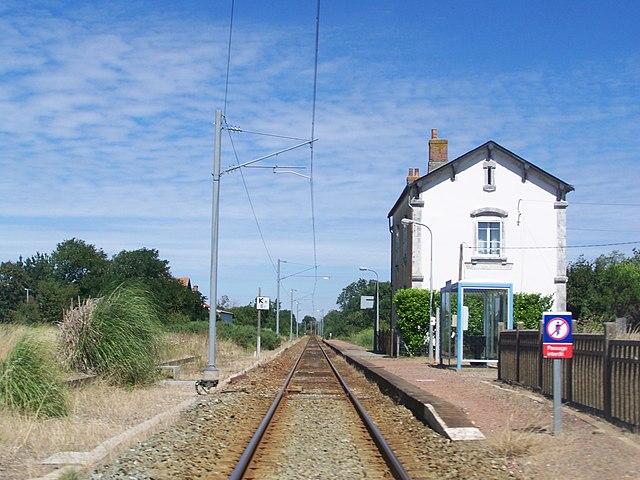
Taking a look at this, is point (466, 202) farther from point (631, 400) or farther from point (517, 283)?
point (631, 400)

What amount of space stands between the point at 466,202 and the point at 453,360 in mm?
12711

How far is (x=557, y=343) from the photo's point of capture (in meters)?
12.3

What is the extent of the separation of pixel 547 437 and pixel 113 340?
38.6ft

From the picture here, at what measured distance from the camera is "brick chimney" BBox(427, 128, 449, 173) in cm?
4893

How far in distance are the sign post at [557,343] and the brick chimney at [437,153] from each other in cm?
3681

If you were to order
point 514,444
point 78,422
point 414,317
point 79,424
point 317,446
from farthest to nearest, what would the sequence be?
point 414,317 → point 78,422 → point 79,424 → point 317,446 → point 514,444

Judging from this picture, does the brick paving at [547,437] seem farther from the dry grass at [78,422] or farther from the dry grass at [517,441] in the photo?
the dry grass at [78,422]

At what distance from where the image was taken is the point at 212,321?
23234 mm

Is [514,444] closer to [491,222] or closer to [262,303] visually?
[262,303]

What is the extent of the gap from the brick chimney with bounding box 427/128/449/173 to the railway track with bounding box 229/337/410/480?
30.9 metres

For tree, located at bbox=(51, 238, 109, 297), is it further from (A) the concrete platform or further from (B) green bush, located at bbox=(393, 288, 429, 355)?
(A) the concrete platform

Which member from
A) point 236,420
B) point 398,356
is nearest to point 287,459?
point 236,420

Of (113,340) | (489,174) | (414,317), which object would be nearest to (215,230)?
(113,340)

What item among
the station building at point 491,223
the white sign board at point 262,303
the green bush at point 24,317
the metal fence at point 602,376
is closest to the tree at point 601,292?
the station building at point 491,223
